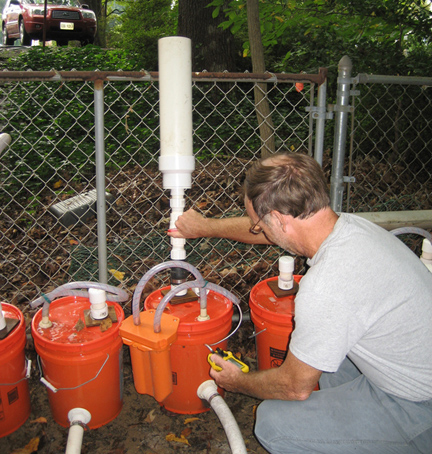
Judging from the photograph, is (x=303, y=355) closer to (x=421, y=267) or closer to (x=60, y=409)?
(x=421, y=267)

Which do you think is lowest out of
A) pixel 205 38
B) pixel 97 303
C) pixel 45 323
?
pixel 45 323

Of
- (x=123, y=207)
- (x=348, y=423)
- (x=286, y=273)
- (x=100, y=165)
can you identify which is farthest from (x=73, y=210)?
(x=348, y=423)

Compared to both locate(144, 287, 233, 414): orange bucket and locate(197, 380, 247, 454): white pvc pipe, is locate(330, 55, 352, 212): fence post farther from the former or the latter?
locate(197, 380, 247, 454): white pvc pipe

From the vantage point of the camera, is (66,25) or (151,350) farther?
(66,25)

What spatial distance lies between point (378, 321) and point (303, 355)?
11.0 inches

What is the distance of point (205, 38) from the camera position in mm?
5664

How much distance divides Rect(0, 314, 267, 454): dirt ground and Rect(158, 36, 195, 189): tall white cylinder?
1.31 m

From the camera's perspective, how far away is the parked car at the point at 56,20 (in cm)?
1015

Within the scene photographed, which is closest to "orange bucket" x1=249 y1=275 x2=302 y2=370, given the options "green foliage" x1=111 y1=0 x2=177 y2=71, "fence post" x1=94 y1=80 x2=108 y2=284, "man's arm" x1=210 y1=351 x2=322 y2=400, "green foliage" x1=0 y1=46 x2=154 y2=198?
"man's arm" x1=210 y1=351 x2=322 y2=400

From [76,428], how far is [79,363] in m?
0.30

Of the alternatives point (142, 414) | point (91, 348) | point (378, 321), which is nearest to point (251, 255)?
point (142, 414)

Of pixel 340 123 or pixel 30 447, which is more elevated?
pixel 340 123

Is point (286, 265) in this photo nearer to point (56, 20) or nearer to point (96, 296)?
point (96, 296)

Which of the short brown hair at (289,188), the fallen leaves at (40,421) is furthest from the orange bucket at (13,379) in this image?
the short brown hair at (289,188)
